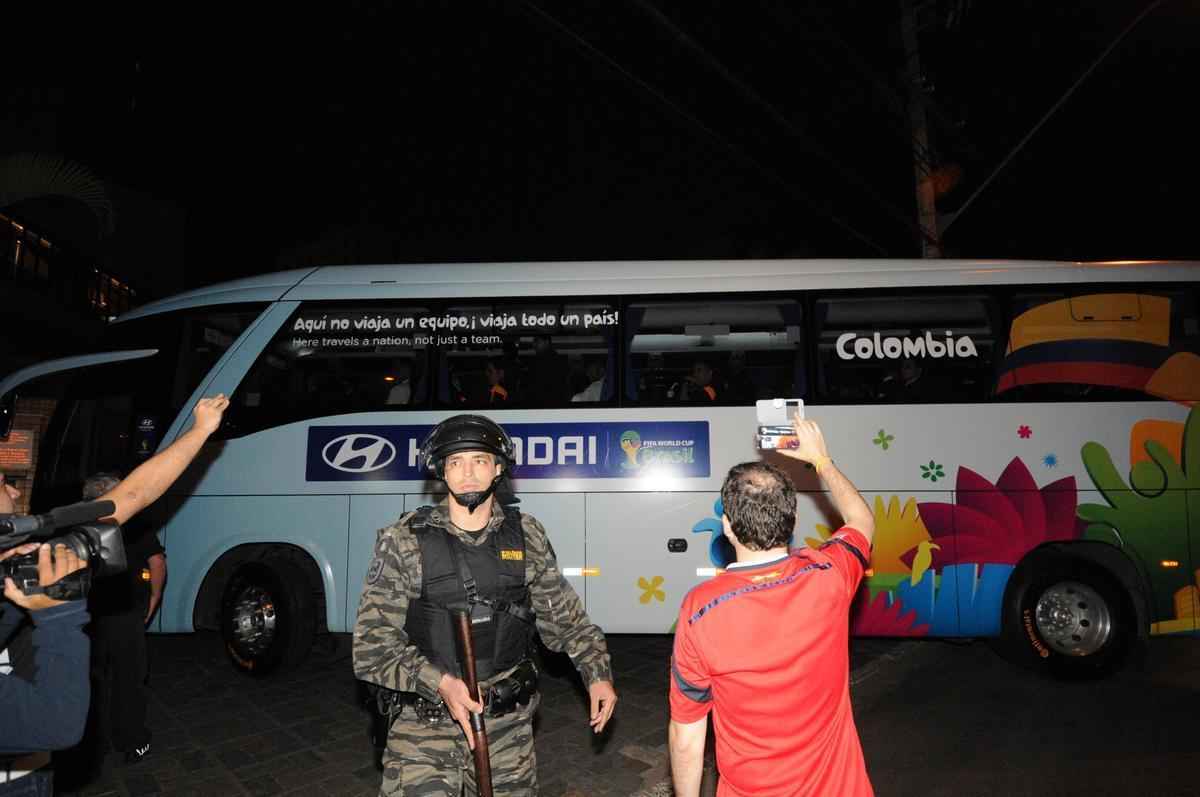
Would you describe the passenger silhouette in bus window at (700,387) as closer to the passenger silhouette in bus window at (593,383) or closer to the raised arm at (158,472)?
the passenger silhouette in bus window at (593,383)

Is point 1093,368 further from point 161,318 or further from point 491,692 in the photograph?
point 161,318

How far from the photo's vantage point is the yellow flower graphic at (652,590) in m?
5.75

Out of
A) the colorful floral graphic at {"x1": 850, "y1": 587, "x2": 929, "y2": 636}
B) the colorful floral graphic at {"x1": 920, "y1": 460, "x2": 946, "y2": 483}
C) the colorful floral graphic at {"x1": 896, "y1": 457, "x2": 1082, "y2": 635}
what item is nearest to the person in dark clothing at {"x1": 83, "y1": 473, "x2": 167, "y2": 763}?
the colorful floral graphic at {"x1": 850, "y1": 587, "x2": 929, "y2": 636}

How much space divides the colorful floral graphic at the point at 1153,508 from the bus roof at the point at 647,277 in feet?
4.98

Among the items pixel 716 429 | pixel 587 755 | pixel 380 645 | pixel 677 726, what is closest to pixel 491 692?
pixel 380 645

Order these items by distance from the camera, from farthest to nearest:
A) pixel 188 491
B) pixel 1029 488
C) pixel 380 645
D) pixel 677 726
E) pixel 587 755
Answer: pixel 188 491 < pixel 1029 488 < pixel 587 755 < pixel 380 645 < pixel 677 726

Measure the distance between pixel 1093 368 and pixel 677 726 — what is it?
5.65 metres

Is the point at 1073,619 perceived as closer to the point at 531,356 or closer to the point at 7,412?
the point at 531,356

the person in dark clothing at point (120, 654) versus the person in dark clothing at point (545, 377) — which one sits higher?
the person in dark clothing at point (545, 377)

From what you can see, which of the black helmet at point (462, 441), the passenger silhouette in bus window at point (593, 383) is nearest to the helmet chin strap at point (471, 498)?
the black helmet at point (462, 441)

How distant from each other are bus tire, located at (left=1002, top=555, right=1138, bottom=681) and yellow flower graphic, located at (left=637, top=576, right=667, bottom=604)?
298 centimetres

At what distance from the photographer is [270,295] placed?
20.1 feet

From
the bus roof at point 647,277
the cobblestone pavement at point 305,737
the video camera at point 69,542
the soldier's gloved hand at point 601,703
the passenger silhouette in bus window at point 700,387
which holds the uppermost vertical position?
the bus roof at point 647,277

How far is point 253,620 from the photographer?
19.7 ft
